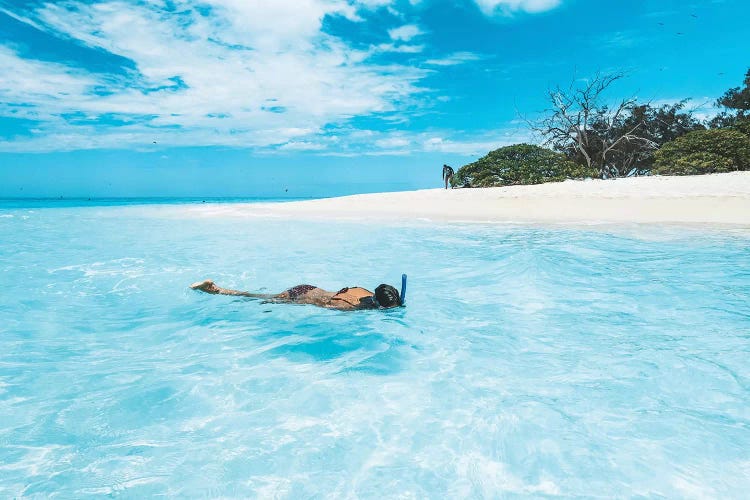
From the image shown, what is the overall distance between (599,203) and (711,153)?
934 centimetres

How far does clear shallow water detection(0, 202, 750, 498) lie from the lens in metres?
2.71

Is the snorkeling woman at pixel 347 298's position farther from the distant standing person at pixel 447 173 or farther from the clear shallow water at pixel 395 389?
the distant standing person at pixel 447 173

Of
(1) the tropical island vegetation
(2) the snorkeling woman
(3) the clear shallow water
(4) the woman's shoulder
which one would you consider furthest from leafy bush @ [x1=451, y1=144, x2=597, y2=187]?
(4) the woman's shoulder

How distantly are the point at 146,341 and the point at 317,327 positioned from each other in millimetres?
2074

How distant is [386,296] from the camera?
5.64 metres

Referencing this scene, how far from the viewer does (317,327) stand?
18.2 ft

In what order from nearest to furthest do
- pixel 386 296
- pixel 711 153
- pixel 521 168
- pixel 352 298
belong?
pixel 386 296, pixel 352 298, pixel 711 153, pixel 521 168

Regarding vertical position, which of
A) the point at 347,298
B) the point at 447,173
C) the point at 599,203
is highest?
the point at 447,173

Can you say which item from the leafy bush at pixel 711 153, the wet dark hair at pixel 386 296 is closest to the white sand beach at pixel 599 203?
the leafy bush at pixel 711 153

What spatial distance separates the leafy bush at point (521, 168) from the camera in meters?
27.5

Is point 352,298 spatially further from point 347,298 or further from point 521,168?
point 521,168

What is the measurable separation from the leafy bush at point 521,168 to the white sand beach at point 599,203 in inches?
125

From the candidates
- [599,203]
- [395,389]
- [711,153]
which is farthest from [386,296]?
[711,153]

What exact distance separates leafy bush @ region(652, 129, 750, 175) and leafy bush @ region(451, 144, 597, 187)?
15.9 feet
